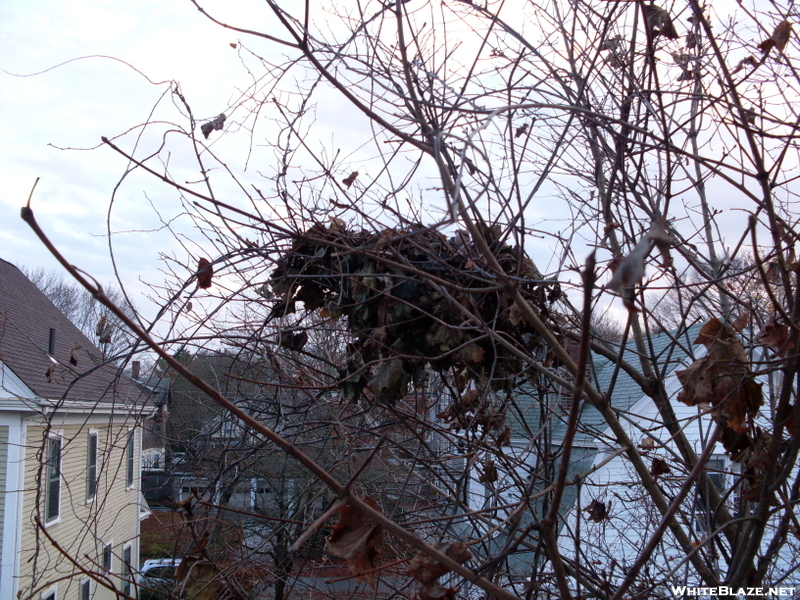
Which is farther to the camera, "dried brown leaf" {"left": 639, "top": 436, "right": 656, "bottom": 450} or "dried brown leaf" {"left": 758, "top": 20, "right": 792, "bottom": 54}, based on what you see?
"dried brown leaf" {"left": 639, "top": 436, "right": 656, "bottom": 450}

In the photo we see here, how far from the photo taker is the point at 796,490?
219 cm

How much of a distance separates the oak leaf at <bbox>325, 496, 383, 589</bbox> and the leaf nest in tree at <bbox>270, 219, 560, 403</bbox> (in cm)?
91

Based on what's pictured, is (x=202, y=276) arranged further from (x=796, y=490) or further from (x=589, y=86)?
(x=796, y=490)

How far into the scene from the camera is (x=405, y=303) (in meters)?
2.19

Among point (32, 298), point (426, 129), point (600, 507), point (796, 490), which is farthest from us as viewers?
point (32, 298)

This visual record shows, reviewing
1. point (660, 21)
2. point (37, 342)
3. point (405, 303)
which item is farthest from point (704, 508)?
point (37, 342)

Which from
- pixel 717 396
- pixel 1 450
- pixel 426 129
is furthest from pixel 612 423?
pixel 1 450

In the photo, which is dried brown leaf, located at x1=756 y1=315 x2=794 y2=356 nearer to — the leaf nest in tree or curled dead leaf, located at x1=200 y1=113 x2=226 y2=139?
the leaf nest in tree

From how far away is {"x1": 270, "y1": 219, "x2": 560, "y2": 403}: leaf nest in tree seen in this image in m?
2.29

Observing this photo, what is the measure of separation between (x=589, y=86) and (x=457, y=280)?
147 cm

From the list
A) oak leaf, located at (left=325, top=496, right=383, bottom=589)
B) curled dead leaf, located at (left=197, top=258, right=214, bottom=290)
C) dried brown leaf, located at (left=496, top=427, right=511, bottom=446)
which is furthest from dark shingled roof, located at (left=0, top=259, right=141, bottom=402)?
oak leaf, located at (left=325, top=496, right=383, bottom=589)

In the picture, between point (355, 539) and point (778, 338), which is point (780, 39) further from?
point (355, 539)

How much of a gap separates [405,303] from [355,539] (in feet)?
3.28

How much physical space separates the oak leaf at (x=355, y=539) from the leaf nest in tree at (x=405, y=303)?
2.97ft
